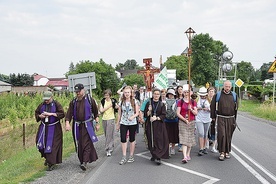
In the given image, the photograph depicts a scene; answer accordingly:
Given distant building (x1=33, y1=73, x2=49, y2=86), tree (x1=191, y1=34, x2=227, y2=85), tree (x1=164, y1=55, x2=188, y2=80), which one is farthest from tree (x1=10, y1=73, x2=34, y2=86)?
distant building (x1=33, y1=73, x2=49, y2=86)

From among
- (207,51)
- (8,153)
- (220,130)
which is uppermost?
(207,51)

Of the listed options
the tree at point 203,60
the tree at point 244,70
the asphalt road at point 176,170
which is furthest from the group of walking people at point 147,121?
the tree at point 244,70

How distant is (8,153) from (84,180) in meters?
7.73

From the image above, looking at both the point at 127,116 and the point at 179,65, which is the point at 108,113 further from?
the point at 179,65

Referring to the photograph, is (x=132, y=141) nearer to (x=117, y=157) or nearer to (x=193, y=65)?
(x=117, y=157)

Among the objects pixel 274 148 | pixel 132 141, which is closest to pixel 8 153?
pixel 132 141

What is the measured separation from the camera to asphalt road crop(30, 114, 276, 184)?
6832mm

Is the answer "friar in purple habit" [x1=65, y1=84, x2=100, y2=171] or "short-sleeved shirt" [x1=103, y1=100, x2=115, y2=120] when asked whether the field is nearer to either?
"friar in purple habit" [x1=65, y1=84, x2=100, y2=171]

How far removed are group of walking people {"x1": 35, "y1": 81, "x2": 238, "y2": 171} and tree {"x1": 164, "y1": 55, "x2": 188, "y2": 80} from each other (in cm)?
8699

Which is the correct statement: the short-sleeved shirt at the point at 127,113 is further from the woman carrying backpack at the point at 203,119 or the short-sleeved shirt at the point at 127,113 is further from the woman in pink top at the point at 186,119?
the woman carrying backpack at the point at 203,119

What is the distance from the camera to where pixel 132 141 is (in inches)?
340

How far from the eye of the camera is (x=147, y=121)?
8648 mm

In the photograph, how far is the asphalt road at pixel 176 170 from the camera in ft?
22.4

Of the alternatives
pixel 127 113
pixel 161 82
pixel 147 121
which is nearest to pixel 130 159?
pixel 147 121
